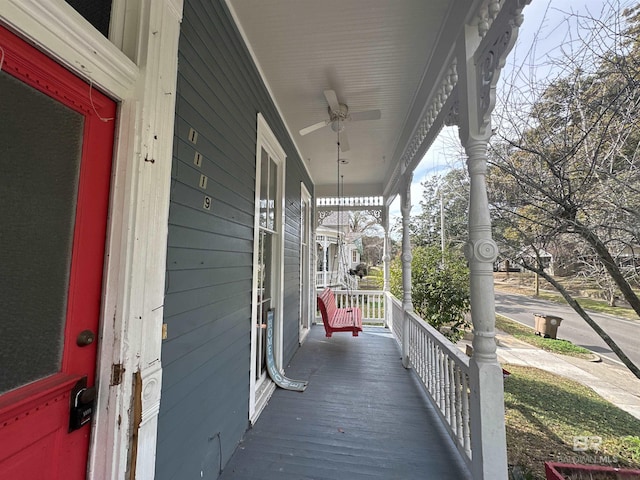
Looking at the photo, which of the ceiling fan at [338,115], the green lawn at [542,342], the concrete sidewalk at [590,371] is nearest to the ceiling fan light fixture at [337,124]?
the ceiling fan at [338,115]

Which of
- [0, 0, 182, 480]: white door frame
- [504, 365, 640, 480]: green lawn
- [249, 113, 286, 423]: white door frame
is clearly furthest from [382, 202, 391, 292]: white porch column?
[0, 0, 182, 480]: white door frame

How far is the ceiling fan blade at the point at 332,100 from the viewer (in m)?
2.77

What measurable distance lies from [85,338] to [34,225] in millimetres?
407

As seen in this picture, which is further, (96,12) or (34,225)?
(96,12)

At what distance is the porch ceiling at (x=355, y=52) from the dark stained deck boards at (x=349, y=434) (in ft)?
9.89

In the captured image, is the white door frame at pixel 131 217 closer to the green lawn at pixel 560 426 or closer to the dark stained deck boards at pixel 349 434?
the dark stained deck boards at pixel 349 434

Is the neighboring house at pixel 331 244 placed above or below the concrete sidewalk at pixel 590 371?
above

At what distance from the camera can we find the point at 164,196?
1.19m

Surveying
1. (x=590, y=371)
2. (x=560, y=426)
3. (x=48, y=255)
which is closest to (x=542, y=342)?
(x=590, y=371)

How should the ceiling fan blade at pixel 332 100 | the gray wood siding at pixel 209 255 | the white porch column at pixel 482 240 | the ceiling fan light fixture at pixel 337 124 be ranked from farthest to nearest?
the ceiling fan light fixture at pixel 337 124, the ceiling fan blade at pixel 332 100, the white porch column at pixel 482 240, the gray wood siding at pixel 209 255

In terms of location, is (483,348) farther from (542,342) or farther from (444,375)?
(542,342)

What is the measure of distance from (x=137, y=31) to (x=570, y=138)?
141 inches

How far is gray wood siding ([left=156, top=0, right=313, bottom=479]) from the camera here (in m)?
1.35

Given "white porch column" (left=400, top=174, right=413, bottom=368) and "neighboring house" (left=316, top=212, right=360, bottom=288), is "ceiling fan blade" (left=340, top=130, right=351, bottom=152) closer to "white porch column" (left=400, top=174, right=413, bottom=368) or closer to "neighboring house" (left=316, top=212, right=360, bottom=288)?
"white porch column" (left=400, top=174, right=413, bottom=368)
